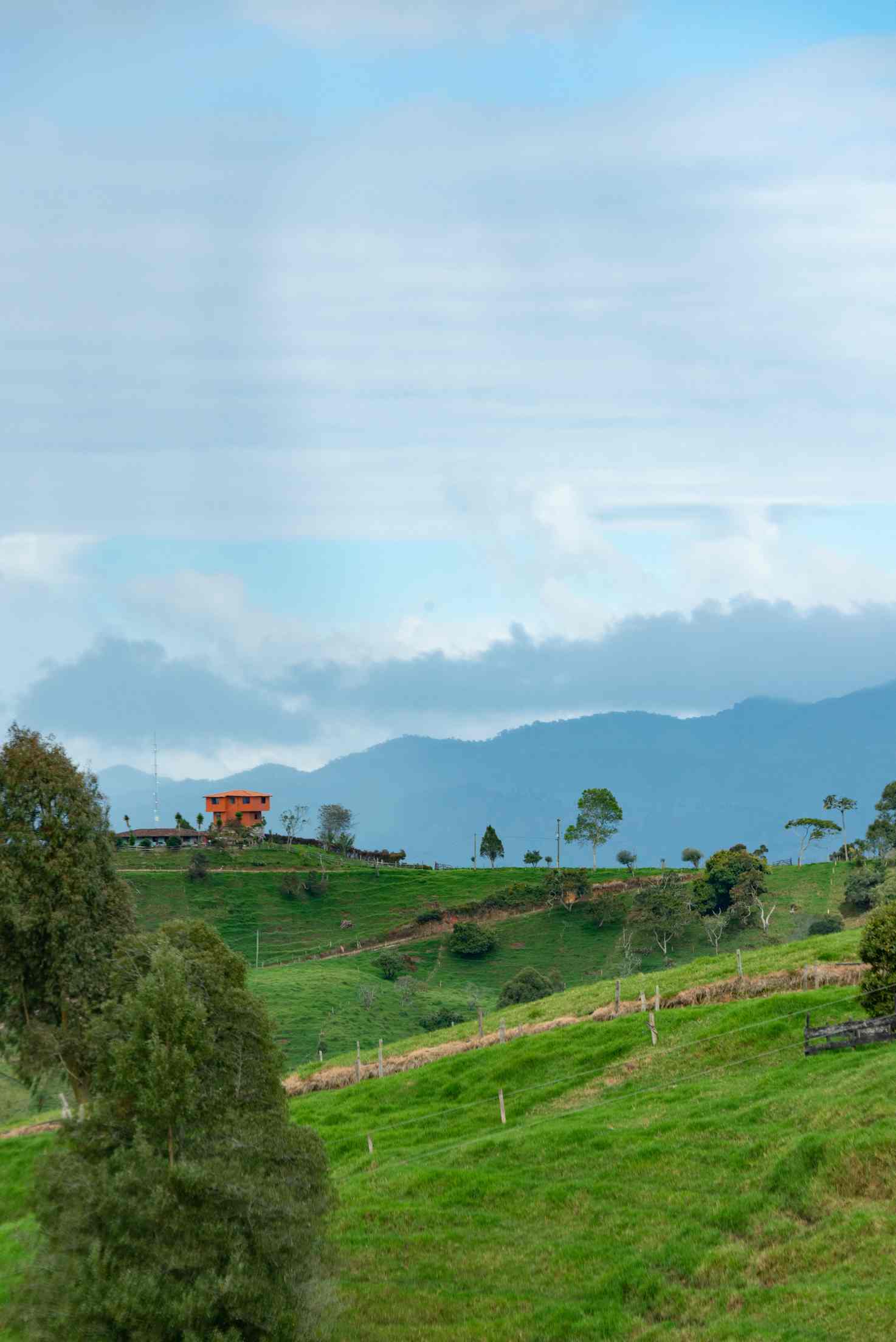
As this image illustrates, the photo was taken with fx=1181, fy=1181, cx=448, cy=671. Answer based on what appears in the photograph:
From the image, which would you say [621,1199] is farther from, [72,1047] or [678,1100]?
[72,1047]

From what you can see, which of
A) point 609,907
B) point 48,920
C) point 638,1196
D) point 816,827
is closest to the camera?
point 638,1196

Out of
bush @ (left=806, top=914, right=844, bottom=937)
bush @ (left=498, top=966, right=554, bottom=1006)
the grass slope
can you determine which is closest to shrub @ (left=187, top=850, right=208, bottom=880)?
bush @ (left=498, top=966, right=554, bottom=1006)

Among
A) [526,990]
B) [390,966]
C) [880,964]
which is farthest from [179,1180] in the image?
[390,966]

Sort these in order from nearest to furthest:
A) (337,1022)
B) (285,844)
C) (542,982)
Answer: (337,1022)
(542,982)
(285,844)

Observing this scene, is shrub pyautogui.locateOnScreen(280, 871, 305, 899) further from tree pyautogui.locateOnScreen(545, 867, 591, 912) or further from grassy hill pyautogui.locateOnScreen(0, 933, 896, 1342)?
grassy hill pyautogui.locateOnScreen(0, 933, 896, 1342)

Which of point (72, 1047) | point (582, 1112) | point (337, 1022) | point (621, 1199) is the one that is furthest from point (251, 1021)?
point (337, 1022)

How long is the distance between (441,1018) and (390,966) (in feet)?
90.1

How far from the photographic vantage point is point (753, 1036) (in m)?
43.6

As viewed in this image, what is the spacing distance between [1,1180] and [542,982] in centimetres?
5677

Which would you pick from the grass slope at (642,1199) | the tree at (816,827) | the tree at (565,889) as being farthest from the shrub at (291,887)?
the grass slope at (642,1199)

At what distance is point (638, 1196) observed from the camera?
3225 cm

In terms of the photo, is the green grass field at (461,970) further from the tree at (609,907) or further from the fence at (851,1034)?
the fence at (851,1034)

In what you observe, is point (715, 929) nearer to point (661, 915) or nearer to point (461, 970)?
point (661, 915)

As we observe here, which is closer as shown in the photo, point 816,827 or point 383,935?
point 383,935
